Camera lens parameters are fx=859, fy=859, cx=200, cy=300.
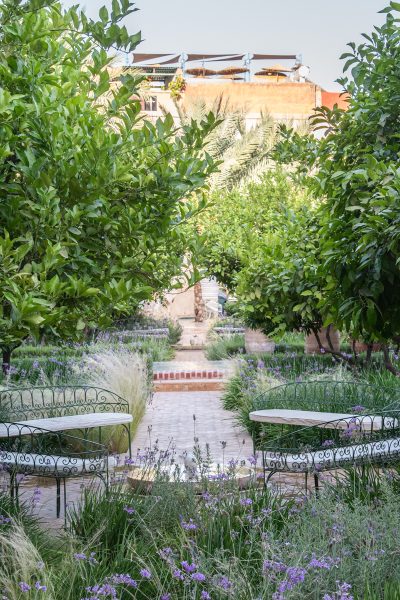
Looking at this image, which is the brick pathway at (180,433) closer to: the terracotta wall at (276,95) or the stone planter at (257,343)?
the stone planter at (257,343)

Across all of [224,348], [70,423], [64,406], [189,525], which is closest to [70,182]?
[189,525]

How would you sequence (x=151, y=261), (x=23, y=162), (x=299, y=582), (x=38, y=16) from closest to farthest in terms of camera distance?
(x=299, y=582) < (x=23, y=162) < (x=38, y=16) < (x=151, y=261)

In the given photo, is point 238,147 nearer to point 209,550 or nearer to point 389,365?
point 389,365

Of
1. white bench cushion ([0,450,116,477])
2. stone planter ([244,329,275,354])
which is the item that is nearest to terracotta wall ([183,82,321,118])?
stone planter ([244,329,275,354])

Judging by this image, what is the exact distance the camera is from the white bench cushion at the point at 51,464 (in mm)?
6160

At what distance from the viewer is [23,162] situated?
3748 mm

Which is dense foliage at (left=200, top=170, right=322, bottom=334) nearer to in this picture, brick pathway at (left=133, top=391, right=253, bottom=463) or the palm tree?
brick pathway at (left=133, top=391, right=253, bottom=463)

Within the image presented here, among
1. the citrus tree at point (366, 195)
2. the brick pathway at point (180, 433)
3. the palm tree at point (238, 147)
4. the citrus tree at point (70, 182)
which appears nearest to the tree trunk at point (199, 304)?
the palm tree at point (238, 147)

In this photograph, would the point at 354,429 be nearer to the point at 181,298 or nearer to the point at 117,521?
the point at 117,521

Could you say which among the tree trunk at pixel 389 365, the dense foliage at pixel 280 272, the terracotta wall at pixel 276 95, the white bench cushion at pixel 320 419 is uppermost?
the terracotta wall at pixel 276 95

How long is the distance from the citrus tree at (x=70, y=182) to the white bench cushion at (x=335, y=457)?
229 cm

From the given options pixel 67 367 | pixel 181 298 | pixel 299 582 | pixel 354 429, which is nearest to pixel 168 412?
pixel 67 367

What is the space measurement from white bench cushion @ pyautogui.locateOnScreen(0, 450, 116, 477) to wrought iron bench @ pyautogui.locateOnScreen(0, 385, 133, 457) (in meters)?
1.09

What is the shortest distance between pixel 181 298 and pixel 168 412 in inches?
1004
